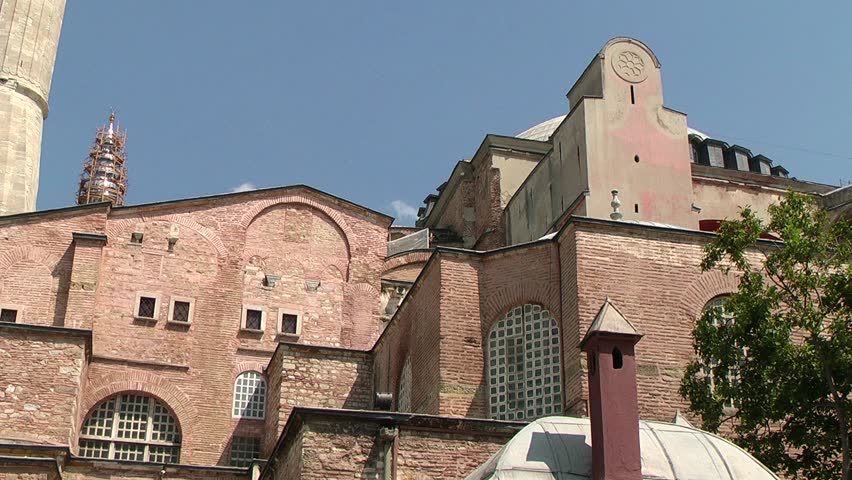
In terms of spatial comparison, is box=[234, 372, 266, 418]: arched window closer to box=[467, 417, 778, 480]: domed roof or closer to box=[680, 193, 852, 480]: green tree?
box=[680, 193, 852, 480]: green tree

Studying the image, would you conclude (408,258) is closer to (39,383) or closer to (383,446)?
(39,383)

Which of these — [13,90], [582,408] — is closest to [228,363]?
[582,408]

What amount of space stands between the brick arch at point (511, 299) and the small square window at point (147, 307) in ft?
31.4

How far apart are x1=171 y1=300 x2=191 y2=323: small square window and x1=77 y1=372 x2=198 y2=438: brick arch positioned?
1.57 meters

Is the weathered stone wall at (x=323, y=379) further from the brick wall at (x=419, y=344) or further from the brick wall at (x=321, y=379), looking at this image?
the brick wall at (x=419, y=344)

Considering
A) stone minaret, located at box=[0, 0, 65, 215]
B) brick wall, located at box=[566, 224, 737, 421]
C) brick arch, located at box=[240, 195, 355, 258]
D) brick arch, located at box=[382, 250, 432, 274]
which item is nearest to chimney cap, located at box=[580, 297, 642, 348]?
brick wall, located at box=[566, 224, 737, 421]

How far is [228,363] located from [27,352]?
518cm

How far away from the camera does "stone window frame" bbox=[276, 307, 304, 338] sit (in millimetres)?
28359

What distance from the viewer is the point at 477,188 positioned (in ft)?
→ 123

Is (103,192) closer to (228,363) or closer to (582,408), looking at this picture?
(228,363)

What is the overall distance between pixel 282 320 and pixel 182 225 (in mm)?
3318

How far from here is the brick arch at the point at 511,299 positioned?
2103cm

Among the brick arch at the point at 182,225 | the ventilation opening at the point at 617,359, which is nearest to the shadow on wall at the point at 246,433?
the brick arch at the point at 182,225

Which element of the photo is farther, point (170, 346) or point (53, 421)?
point (170, 346)
